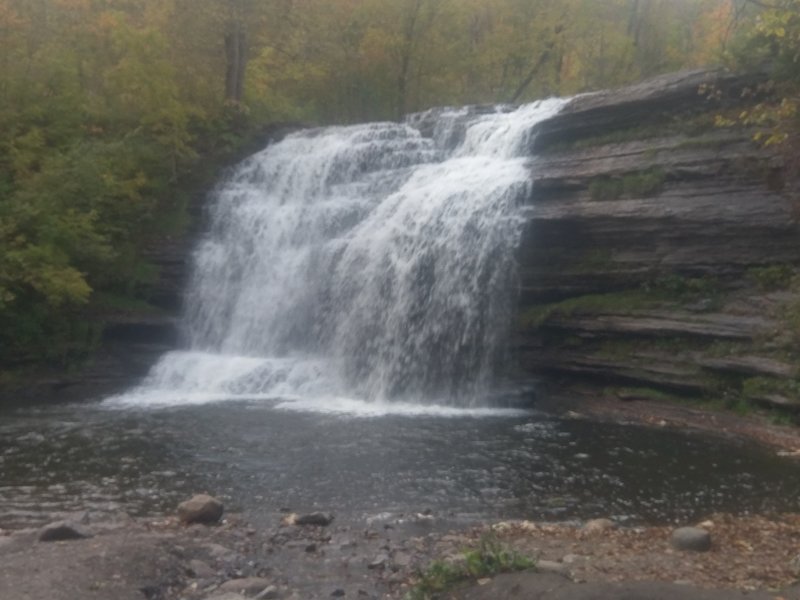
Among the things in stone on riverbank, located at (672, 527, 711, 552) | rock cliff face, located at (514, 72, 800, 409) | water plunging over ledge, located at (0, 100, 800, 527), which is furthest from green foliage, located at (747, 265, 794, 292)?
stone on riverbank, located at (672, 527, 711, 552)

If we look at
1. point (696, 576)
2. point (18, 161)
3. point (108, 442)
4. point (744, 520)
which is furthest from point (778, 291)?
point (18, 161)

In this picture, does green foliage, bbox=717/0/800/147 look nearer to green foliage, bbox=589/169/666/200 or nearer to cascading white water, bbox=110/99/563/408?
green foliage, bbox=589/169/666/200

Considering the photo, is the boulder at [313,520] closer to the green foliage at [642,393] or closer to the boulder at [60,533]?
the boulder at [60,533]

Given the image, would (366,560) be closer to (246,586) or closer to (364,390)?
(246,586)

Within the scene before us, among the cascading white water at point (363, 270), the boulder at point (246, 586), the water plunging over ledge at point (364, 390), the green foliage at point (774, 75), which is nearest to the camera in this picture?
the boulder at point (246, 586)

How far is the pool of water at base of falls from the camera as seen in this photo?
33.3ft

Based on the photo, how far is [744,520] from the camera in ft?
30.2

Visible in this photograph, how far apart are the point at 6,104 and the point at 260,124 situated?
9.23 metres

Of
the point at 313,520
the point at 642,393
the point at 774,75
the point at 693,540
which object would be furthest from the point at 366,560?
the point at 774,75

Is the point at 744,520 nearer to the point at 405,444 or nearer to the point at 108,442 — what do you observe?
the point at 405,444

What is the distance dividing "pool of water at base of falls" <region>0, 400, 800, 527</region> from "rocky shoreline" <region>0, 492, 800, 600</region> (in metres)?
0.74

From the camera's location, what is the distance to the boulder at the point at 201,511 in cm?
920

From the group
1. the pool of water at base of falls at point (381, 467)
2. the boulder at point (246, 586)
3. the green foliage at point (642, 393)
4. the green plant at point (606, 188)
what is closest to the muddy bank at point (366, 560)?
the boulder at point (246, 586)

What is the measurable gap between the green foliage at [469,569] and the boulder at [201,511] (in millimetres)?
3527
